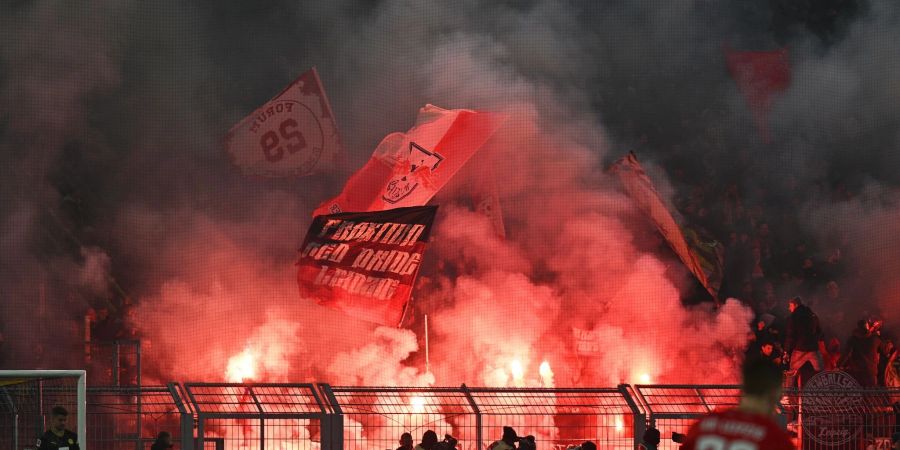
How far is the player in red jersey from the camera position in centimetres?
249

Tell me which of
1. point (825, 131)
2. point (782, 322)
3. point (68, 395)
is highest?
point (825, 131)

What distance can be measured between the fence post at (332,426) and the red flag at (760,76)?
7637 millimetres

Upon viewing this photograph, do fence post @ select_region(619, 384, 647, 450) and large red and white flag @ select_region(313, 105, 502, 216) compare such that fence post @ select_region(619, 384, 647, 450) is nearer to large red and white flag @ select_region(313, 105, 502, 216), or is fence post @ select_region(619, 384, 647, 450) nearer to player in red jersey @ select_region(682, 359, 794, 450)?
player in red jersey @ select_region(682, 359, 794, 450)

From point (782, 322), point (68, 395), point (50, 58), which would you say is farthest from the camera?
point (50, 58)

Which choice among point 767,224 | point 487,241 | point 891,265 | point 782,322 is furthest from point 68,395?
point 891,265

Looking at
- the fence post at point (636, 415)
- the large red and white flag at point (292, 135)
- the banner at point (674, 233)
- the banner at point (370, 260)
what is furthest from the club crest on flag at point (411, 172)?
the fence post at point (636, 415)

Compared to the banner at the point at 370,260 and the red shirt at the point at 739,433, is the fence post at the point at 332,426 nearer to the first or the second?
the red shirt at the point at 739,433

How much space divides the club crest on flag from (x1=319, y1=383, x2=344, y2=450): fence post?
5455 millimetres

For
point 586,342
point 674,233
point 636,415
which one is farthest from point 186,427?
point 674,233

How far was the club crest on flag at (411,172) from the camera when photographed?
475 inches

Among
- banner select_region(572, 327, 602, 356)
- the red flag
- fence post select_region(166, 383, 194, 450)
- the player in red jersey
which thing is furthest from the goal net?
the red flag

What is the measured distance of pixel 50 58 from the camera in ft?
42.7

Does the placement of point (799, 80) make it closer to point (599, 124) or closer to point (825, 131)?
point (825, 131)

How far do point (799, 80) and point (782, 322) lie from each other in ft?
11.1
